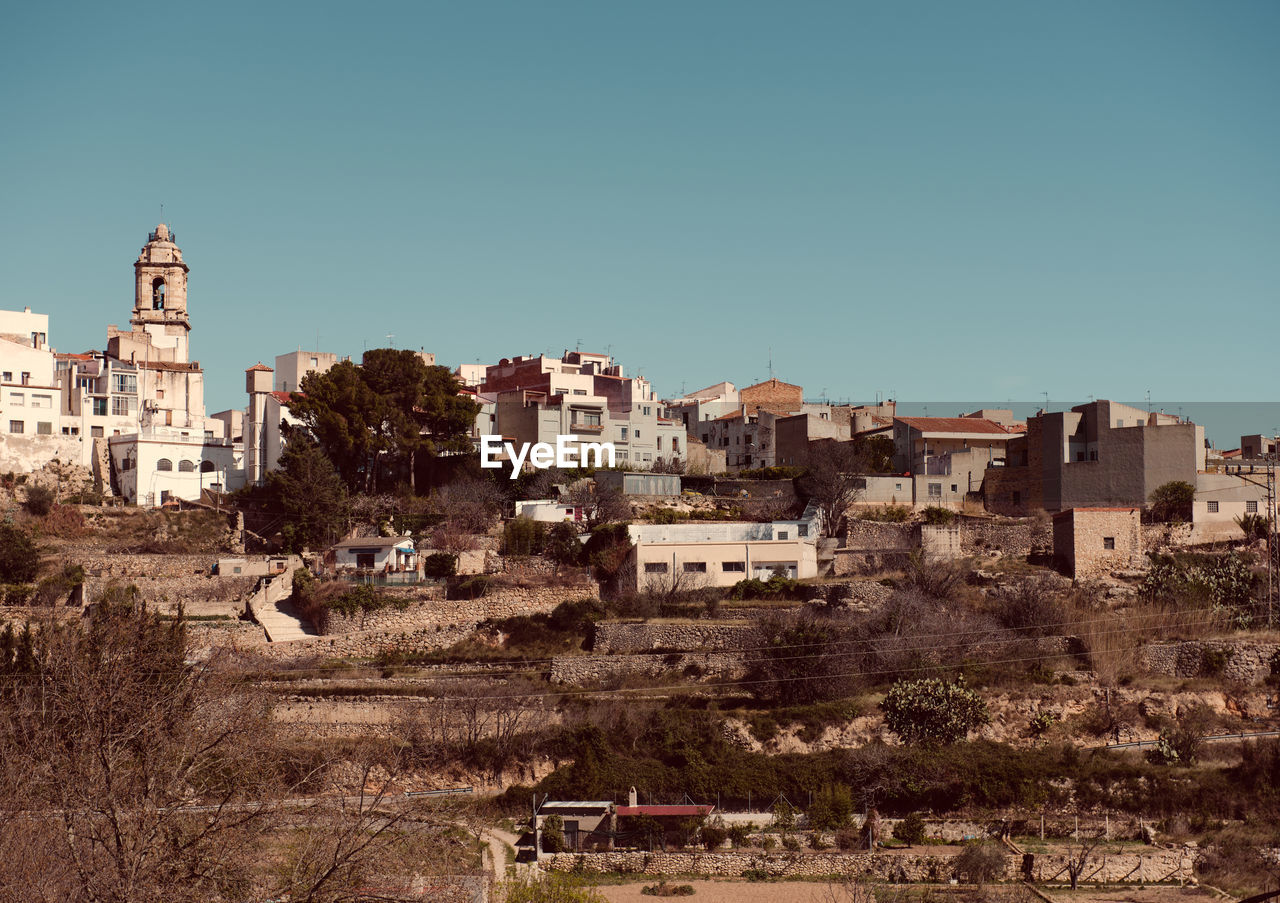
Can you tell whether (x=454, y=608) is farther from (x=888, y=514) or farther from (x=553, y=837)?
(x=888, y=514)

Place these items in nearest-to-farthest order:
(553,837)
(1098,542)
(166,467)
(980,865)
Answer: (980,865) < (553,837) < (1098,542) < (166,467)

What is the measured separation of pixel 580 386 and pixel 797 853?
3670 cm

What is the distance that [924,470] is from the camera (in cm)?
5319

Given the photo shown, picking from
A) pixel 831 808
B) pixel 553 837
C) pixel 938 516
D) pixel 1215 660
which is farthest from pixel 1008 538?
pixel 553 837

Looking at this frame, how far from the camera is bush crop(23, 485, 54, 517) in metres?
47.6

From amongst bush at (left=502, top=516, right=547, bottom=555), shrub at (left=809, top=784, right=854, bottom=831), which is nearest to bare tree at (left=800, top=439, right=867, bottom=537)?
bush at (left=502, top=516, right=547, bottom=555)

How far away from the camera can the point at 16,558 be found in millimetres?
41562

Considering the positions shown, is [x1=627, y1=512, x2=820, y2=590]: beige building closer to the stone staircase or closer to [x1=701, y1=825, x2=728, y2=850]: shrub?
the stone staircase

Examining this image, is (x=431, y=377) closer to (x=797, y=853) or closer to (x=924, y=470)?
(x=924, y=470)

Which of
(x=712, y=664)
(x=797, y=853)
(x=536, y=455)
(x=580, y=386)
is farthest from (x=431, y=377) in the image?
(x=797, y=853)

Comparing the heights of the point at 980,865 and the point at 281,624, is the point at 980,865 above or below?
below

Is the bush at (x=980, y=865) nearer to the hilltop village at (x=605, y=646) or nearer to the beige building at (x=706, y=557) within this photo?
the hilltop village at (x=605, y=646)

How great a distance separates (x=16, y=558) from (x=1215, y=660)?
36.6 metres

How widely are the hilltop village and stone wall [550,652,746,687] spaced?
0.10m
